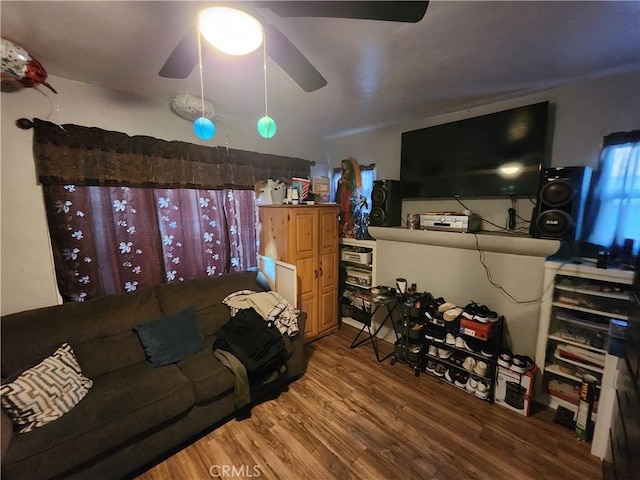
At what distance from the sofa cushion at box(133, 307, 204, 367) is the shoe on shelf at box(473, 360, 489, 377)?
2.22m

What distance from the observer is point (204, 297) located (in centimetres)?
239

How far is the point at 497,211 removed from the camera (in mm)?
2426

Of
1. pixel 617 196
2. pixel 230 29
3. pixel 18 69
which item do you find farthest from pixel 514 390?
pixel 18 69

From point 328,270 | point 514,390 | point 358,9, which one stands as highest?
point 358,9

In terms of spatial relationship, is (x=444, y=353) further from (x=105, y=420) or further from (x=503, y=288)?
(x=105, y=420)

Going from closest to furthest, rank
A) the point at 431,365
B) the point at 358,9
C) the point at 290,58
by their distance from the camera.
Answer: the point at 358,9, the point at 290,58, the point at 431,365

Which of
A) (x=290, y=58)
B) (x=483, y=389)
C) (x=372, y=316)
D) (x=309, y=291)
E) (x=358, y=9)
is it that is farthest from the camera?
(x=372, y=316)

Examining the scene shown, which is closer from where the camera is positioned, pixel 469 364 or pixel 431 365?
pixel 469 364

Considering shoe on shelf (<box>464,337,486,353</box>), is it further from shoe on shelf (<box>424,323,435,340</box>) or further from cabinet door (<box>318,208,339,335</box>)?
cabinet door (<box>318,208,339,335</box>)

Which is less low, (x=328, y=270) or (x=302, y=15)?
(x=302, y=15)

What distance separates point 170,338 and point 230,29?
6.64ft

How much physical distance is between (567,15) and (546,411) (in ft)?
8.38

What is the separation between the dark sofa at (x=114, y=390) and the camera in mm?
1291

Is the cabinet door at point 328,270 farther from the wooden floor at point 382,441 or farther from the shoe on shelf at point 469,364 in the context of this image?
the shoe on shelf at point 469,364
